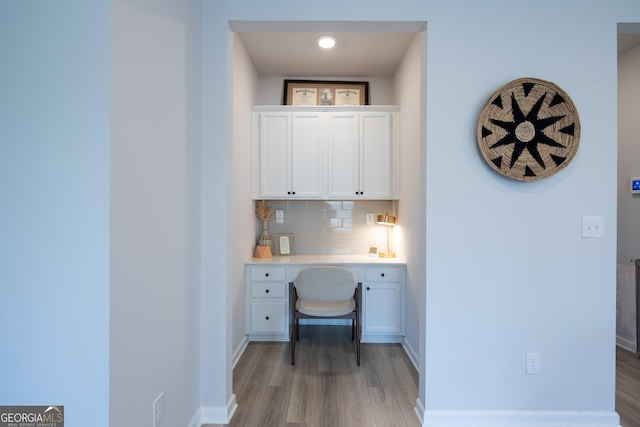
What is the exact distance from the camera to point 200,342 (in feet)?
6.02

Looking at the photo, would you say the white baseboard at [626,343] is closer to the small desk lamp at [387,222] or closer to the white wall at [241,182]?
the small desk lamp at [387,222]

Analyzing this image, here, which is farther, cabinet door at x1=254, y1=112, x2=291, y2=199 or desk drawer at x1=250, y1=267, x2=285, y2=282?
cabinet door at x1=254, y1=112, x2=291, y2=199

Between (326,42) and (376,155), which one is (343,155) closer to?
(376,155)

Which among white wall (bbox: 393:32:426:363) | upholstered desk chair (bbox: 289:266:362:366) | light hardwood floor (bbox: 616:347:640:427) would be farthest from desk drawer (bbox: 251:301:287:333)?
light hardwood floor (bbox: 616:347:640:427)

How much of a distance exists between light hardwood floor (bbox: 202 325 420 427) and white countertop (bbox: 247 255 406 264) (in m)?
0.79

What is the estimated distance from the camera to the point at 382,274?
9.50 ft

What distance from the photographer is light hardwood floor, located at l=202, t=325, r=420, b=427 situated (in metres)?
1.88

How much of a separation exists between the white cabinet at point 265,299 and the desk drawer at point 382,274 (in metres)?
0.81

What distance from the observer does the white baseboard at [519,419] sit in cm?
177

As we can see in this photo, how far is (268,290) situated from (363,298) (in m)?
0.91

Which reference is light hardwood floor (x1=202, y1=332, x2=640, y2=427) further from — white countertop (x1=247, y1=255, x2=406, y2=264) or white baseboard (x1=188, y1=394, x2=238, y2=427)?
white countertop (x1=247, y1=255, x2=406, y2=264)

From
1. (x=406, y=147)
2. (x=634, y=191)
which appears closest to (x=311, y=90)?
(x=406, y=147)

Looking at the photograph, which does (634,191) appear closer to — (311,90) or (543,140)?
(543,140)

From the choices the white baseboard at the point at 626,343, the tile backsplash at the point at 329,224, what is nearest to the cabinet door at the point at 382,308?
the tile backsplash at the point at 329,224
